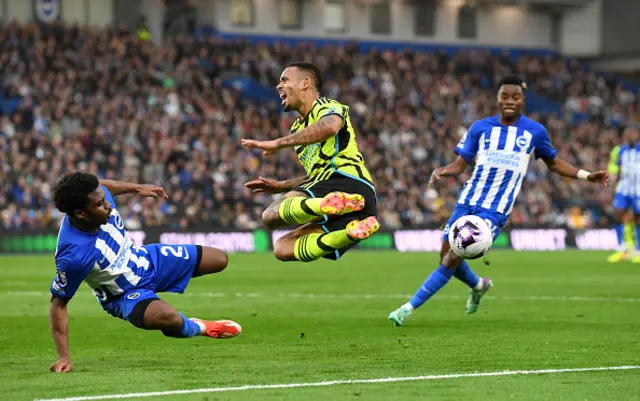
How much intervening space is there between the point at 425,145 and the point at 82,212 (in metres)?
31.4

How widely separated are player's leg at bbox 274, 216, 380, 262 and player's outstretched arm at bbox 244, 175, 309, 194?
1.61 feet

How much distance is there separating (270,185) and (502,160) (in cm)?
305

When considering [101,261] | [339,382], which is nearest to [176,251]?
[101,261]

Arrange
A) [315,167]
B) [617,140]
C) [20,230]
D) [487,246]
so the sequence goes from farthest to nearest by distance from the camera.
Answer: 1. [617,140]
2. [20,230]
3. [487,246]
4. [315,167]

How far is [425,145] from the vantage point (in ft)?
129

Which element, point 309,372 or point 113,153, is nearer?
point 309,372

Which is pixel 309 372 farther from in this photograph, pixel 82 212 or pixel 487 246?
pixel 487 246

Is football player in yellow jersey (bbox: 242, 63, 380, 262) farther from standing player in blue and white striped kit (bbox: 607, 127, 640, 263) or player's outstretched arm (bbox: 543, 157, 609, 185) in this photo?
standing player in blue and white striped kit (bbox: 607, 127, 640, 263)

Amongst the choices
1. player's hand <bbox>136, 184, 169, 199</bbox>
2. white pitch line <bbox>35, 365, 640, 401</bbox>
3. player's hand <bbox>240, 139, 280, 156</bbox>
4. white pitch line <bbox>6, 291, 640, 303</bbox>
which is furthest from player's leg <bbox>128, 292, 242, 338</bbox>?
white pitch line <bbox>6, 291, 640, 303</bbox>

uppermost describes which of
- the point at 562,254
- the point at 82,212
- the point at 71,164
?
the point at 82,212

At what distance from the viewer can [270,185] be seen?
10.7 m

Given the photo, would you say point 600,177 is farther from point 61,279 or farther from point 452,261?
point 61,279

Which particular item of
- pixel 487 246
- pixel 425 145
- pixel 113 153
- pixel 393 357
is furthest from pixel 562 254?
pixel 393 357

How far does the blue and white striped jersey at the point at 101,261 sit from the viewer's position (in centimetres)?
848
